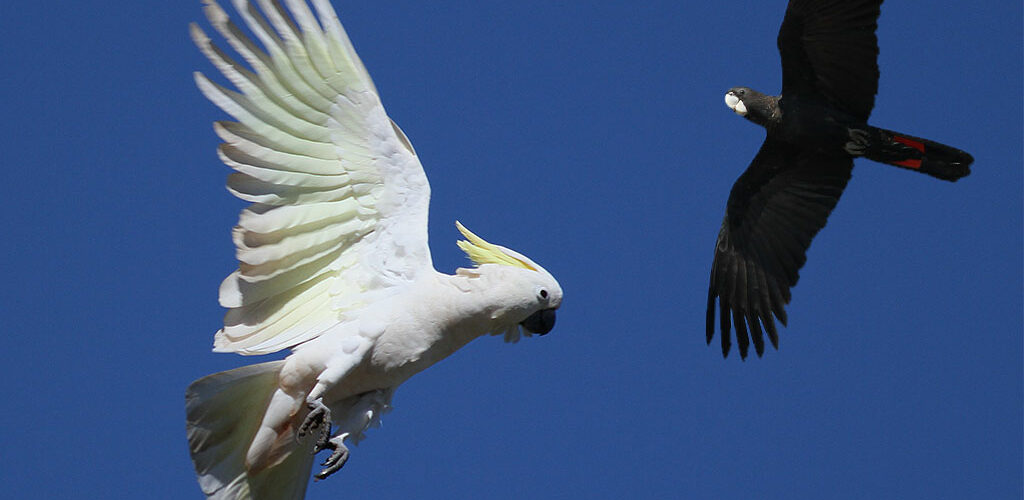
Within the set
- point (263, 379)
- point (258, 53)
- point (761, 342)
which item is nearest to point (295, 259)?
point (263, 379)

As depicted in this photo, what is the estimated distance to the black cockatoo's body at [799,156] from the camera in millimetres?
9070

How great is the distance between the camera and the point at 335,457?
6.58m

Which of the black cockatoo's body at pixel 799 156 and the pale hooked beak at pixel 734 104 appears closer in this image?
the black cockatoo's body at pixel 799 156

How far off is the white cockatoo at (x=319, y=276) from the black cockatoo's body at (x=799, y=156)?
3.43m

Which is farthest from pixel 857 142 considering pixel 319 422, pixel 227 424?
pixel 227 424

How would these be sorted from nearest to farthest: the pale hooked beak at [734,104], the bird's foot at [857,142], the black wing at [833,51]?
1. the black wing at [833,51]
2. the bird's foot at [857,142]
3. the pale hooked beak at [734,104]

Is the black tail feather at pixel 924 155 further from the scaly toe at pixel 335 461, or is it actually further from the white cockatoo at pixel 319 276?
the scaly toe at pixel 335 461

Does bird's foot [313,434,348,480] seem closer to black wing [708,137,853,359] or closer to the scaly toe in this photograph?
the scaly toe

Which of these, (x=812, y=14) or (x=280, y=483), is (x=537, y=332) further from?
(x=812, y=14)

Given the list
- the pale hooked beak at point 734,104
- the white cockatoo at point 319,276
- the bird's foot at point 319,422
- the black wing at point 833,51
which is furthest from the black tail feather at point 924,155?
the bird's foot at point 319,422

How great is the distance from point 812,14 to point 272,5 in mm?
4408

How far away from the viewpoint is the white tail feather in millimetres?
6676

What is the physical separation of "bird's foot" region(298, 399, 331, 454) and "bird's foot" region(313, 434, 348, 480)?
0.09 ft

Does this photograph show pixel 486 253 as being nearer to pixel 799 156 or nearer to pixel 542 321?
pixel 542 321
